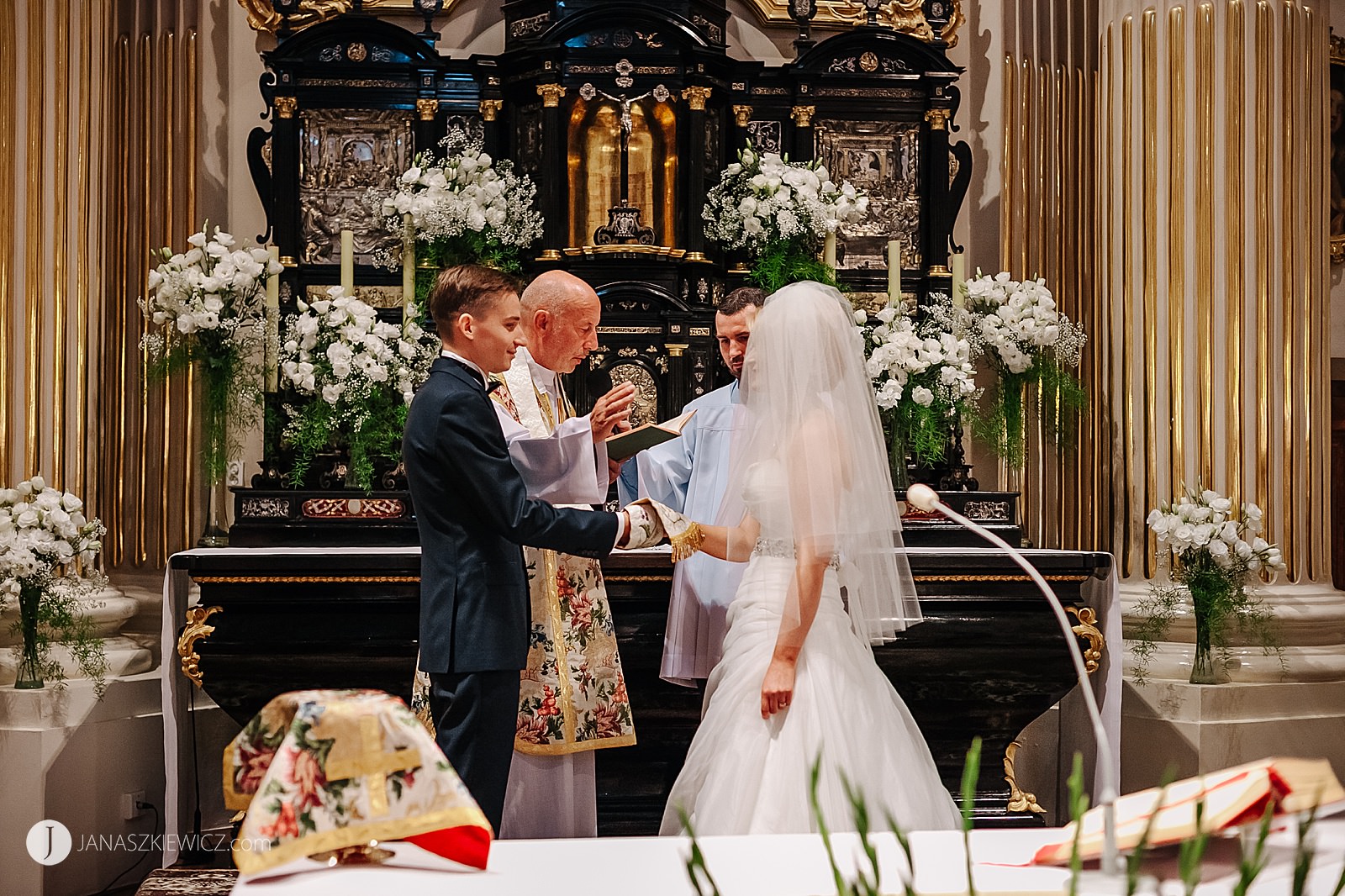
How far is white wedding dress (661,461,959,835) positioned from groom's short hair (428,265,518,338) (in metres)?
0.79

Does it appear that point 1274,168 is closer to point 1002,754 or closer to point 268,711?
point 1002,754

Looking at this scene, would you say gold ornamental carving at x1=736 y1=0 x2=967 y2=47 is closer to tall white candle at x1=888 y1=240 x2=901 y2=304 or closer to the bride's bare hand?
tall white candle at x1=888 y1=240 x2=901 y2=304

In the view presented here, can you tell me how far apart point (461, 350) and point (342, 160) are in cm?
280

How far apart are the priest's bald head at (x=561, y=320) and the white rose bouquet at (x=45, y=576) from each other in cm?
209

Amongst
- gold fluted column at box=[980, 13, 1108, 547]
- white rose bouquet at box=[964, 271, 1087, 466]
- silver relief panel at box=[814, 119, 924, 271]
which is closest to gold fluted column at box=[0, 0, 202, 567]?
silver relief panel at box=[814, 119, 924, 271]

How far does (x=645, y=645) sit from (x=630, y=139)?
2.34 metres

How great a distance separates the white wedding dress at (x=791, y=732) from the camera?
10.1 feet

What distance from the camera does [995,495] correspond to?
515cm

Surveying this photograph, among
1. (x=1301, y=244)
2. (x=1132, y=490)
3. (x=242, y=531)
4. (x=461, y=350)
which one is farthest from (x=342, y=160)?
(x=1301, y=244)

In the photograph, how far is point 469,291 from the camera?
333cm

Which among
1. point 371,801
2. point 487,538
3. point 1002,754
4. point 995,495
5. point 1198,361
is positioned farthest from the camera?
point 1198,361

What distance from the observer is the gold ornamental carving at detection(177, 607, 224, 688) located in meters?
4.52

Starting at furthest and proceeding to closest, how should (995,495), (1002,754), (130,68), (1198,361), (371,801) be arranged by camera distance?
1. (130,68)
2. (1198,361)
3. (995,495)
4. (1002,754)
5. (371,801)

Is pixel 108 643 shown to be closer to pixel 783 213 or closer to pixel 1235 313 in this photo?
pixel 783 213
